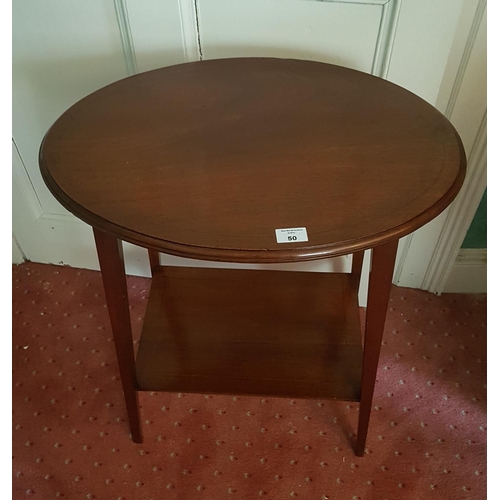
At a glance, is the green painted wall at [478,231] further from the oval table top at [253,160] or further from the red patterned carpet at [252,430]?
the oval table top at [253,160]

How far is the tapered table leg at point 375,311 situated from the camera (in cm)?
86

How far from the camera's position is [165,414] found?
4.45 feet

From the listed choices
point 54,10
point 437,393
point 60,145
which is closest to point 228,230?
point 60,145

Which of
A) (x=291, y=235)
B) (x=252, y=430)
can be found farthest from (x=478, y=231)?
(x=291, y=235)

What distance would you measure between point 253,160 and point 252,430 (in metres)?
0.75

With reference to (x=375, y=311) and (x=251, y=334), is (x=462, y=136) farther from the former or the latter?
(x=251, y=334)

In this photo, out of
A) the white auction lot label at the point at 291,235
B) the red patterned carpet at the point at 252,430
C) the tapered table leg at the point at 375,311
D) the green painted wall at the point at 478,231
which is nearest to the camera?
the white auction lot label at the point at 291,235

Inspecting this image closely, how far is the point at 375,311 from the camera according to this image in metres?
0.95

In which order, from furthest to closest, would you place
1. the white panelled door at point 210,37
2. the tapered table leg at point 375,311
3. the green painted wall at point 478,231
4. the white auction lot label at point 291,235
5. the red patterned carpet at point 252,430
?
the green painted wall at point 478,231 < the red patterned carpet at point 252,430 < the white panelled door at point 210,37 < the tapered table leg at point 375,311 < the white auction lot label at point 291,235

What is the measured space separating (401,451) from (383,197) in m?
0.76

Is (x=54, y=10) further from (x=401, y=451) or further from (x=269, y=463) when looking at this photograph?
(x=401, y=451)

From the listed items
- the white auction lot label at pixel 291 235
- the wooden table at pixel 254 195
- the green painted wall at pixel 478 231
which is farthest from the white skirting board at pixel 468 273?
the white auction lot label at pixel 291 235

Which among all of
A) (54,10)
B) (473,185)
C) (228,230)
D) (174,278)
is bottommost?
(174,278)

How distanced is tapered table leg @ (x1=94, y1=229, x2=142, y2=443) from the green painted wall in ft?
3.32
